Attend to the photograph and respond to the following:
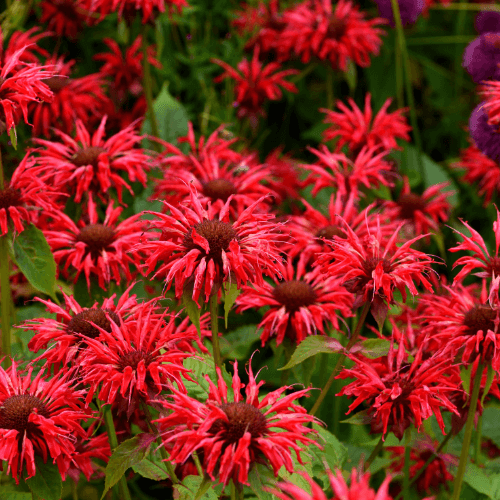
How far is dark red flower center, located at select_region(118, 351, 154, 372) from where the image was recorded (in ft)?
3.71

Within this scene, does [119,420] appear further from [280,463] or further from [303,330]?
[280,463]

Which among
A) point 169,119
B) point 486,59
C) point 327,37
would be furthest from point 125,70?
point 486,59

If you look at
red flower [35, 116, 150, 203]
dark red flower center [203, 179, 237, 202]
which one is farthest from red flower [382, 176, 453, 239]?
red flower [35, 116, 150, 203]

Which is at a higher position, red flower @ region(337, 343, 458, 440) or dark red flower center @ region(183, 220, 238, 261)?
dark red flower center @ region(183, 220, 238, 261)

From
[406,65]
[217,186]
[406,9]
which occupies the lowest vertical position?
[217,186]

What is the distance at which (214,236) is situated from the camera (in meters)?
1.18

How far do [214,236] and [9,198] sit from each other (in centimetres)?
53

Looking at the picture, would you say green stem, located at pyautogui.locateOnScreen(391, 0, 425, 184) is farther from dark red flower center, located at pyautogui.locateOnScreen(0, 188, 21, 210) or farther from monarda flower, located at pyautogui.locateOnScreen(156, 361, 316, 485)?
monarda flower, located at pyautogui.locateOnScreen(156, 361, 316, 485)

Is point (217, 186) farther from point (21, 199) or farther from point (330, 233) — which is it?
point (21, 199)

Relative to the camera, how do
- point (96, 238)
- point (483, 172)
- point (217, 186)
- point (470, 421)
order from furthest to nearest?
point (483, 172) → point (217, 186) → point (96, 238) → point (470, 421)

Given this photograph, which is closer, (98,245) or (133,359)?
(133,359)

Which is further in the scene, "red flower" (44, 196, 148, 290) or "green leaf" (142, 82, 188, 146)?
"green leaf" (142, 82, 188, 146)

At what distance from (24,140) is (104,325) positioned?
94cm

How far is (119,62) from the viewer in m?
2.39
